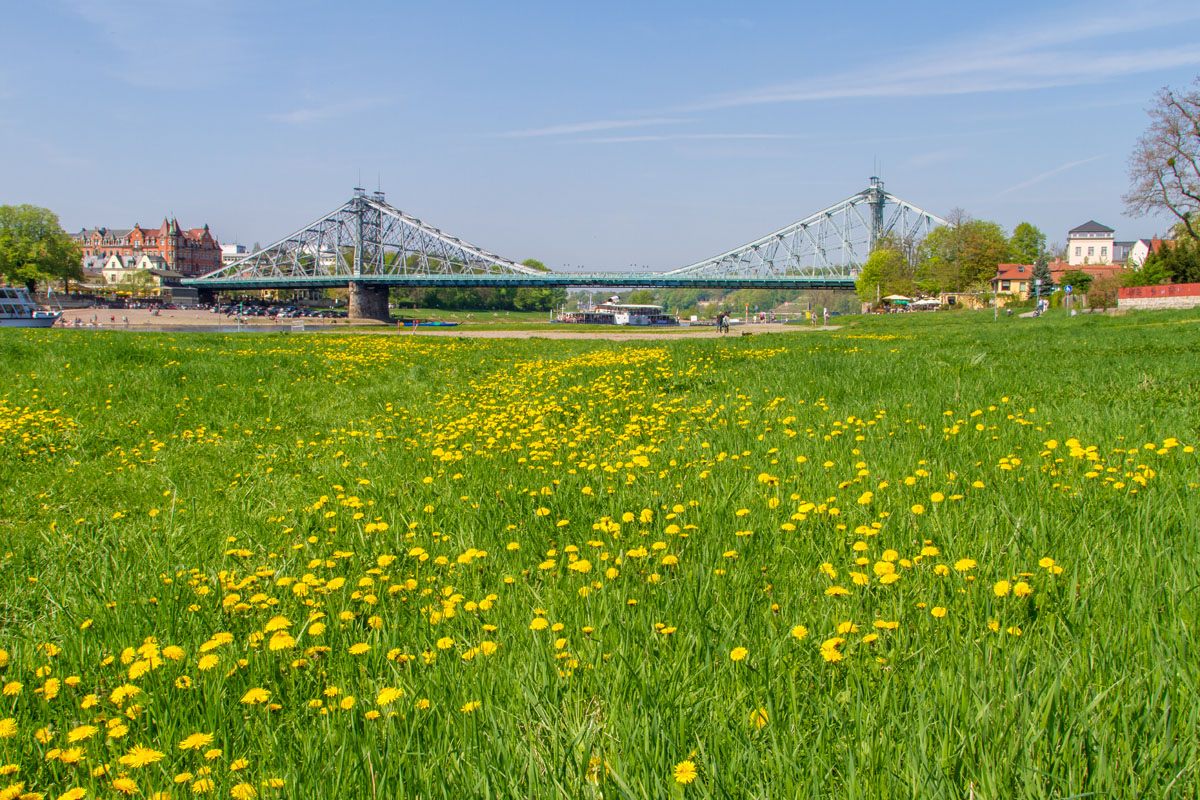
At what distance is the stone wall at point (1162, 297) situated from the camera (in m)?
34.1

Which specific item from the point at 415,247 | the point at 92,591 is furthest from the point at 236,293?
the point at 92,591

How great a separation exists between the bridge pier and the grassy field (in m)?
86.3

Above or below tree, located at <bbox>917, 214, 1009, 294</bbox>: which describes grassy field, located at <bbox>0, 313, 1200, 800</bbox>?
below

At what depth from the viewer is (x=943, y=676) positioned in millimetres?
1869

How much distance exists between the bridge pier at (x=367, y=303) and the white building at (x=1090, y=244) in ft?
420

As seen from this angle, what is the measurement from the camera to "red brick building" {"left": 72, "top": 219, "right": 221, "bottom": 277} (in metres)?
166

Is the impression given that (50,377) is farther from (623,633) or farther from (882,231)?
(882,231)

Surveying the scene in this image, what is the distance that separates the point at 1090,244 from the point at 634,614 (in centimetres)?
17326

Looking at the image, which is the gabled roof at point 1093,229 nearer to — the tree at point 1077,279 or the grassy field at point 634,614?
the tree at point 1077,279

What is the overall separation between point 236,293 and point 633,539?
491ft

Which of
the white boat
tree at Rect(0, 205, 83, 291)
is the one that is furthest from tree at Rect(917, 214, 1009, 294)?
tree at Rect(0, 205, 83, 291)

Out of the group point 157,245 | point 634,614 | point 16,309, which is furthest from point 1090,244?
point 157,245

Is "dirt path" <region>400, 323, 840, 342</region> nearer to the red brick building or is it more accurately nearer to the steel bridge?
the steel bridge

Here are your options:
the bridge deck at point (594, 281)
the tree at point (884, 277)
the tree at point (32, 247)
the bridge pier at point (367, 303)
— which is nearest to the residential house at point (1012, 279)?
the tree at point (884, 277)
